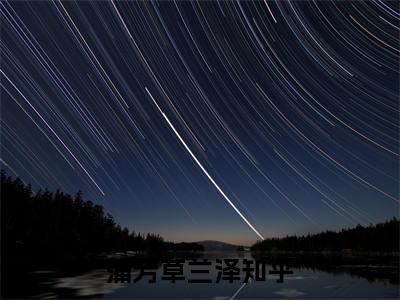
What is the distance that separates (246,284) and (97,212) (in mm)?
113441

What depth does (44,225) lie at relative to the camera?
87.2m

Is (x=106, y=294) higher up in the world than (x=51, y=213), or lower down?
lower down

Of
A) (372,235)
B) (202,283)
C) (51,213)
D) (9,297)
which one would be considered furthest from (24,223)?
(372,235)

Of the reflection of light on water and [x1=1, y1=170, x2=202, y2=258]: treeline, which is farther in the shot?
[x1=1, y1=170, x2=202, y2=258]: treeline

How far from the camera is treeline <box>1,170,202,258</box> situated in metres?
76.9

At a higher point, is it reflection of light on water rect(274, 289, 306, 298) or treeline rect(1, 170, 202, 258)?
treeline rect(1, 170, 202, 258)

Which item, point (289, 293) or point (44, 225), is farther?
point (44, 225)

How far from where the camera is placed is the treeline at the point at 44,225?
76.9m

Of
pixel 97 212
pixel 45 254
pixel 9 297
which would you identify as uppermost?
pixel 97 212

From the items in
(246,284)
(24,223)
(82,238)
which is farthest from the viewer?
(82,238)

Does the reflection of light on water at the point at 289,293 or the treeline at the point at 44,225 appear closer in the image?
the reflection of light on water at the point at 289,293

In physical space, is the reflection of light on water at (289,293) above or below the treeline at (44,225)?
below

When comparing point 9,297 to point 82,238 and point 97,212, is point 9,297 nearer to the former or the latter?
point 82,238

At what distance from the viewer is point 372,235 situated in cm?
18338
